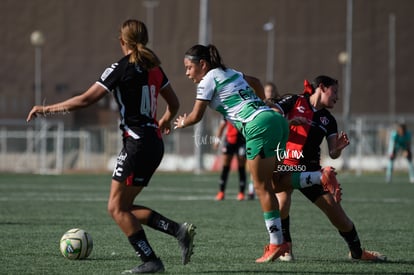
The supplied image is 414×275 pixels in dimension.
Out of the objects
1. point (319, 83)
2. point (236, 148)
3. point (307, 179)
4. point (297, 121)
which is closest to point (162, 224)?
point (307, 179)

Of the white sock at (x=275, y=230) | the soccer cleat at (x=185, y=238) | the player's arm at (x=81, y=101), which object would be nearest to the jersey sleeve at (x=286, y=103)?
the white sock at (x=275, y=230)

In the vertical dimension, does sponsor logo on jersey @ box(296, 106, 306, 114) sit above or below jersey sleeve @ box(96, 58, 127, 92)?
below

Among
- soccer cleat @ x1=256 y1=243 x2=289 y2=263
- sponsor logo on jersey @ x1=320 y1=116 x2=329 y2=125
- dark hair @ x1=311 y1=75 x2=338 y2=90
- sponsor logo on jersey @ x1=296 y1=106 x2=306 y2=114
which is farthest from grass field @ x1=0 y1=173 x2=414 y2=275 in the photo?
dark hair @ x1=311 y1=75 x2=338 y2=90

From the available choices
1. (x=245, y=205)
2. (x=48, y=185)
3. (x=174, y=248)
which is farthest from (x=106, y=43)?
(x=174, y=248)

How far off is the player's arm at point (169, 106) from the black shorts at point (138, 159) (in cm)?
47

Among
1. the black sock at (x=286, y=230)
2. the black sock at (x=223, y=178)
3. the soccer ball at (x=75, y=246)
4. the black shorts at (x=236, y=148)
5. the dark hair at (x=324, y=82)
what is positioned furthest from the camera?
the black shorts at (x=236, y=148)

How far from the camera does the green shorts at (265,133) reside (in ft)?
26.5

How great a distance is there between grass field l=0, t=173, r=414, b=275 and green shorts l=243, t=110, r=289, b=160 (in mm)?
1099

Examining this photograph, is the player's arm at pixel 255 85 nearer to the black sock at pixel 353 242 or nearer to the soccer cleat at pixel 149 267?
the black sock at pixel 353 242

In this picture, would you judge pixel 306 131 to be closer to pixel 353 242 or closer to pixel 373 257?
pixel 353 242

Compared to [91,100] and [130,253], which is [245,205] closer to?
[130,253]

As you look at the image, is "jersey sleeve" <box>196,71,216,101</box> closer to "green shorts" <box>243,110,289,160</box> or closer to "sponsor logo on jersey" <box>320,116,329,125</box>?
"green shorts" <box>243,110,289,160</box>

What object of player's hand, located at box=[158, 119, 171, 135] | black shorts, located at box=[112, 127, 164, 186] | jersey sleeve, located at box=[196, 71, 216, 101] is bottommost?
black shorts, located at box=[112, 127, 164, 186]

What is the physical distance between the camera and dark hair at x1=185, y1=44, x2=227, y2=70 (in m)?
8.15
